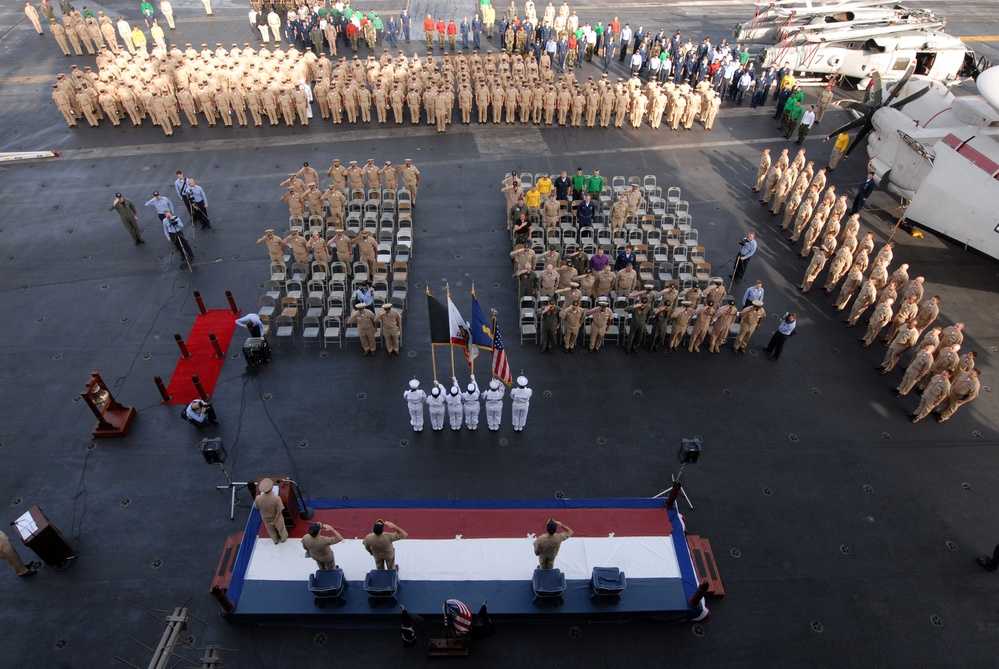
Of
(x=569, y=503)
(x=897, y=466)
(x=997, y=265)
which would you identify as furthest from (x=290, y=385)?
(x=997, y=265)

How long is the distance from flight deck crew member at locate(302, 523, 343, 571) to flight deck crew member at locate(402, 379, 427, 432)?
3.21 m

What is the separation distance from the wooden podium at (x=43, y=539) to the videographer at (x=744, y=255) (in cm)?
1648

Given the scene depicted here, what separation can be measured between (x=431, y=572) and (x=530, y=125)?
776 inches

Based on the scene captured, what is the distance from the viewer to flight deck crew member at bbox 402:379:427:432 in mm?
11711

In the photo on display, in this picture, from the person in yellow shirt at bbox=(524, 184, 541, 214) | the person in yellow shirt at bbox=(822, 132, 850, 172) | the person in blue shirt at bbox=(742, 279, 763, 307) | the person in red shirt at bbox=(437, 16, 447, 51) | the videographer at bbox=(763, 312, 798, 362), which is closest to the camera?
the videographer at bbox=(763, 312, 798, 362)

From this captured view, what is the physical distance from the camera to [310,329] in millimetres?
14352

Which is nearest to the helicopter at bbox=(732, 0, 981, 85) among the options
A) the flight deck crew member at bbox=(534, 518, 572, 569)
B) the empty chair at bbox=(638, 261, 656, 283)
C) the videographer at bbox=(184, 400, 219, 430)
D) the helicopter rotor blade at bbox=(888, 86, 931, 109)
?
the helicopter rotor blade at bbox=(888, 86, 931, 109)

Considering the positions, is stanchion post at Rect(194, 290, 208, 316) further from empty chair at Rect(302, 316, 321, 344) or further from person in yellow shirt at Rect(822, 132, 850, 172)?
person in yellow shirt at Rect(822, 132, 850, 172)

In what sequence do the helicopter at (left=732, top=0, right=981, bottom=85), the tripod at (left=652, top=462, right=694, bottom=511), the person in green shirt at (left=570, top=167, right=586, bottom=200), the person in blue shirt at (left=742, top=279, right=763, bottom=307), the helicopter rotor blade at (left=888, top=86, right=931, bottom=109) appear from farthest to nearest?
the helicopter at (left=732, top=0, right=981, bottom=85) → the helicopter rotor blade at (left=888, top=86, right=931, bottom=109) → the person in green shirt at (left=570, top=167, right=586, bottom=200) → the person in blue shirt at (left=742, top=279, right=763, bottom=307) → the tripod at (left=652, top=462, right=694, bottom=511)

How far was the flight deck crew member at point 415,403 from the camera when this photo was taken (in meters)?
11.7

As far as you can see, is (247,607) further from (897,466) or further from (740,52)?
(740,52)

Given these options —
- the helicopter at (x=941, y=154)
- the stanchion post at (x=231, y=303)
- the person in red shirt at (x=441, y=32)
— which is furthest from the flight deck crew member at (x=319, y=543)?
the person in red shirt at (x=441, y=32)

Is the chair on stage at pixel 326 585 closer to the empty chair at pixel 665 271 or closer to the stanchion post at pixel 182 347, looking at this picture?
the stanchion post at pixel 182 347

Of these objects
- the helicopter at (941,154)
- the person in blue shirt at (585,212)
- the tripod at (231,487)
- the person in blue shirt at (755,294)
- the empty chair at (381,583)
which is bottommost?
the tripod at (231,487)
